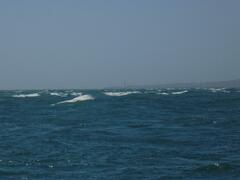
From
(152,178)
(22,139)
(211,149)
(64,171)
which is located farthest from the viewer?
(22,139)

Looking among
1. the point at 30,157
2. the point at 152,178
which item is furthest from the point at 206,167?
the point at 30,157

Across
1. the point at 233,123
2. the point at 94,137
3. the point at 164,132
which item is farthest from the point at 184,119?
the point at 94,137

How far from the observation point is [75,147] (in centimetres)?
2136

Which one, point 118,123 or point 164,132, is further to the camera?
point 118,123

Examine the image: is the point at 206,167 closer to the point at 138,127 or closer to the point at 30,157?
the point at 30,157

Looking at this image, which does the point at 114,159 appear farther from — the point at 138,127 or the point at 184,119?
the point at 184,119

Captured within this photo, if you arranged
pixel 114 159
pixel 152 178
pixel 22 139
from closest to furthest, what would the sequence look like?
pixel 152 178, pixel 114 159, pixel 22 139

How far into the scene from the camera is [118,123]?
1284 inches

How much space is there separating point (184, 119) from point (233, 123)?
4.53 m

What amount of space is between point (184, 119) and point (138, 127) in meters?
6.19

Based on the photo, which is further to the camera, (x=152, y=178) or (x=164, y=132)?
(x=164, y=132)

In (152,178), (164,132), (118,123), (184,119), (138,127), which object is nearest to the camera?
(152,178)

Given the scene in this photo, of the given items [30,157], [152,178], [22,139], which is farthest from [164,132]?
[152,178]

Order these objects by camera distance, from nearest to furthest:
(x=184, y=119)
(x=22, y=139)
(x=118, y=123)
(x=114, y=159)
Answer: (x=114, y=159)
(x=22, y=139)
(x=118, y=123)
(x=184, y=119)
